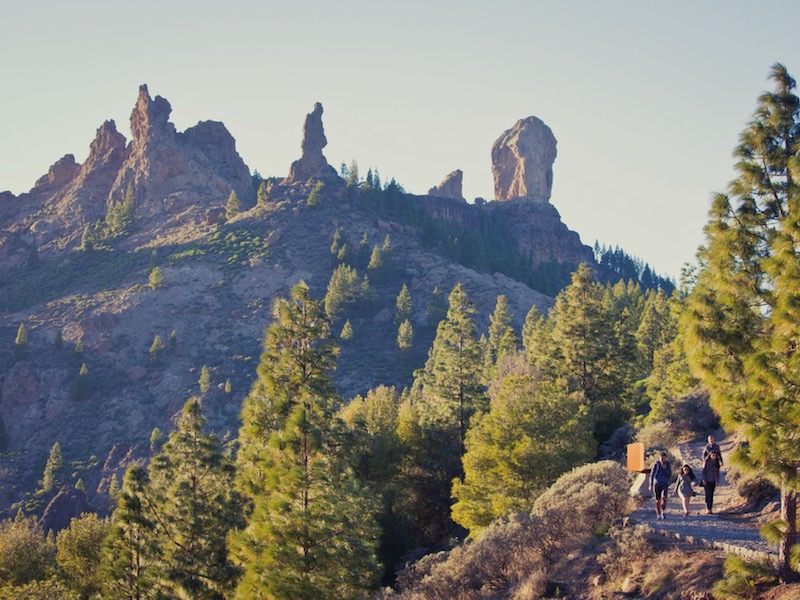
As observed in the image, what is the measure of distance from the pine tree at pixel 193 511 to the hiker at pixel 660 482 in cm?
1452

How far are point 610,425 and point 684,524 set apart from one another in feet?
79.8

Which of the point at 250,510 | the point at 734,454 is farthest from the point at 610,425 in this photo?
the point at 734,454

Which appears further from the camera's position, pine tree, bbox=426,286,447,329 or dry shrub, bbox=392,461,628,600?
pine tree, bbox=426,286,447,329

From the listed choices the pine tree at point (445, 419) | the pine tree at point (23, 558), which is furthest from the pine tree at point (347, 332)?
the pine tree at point (23, 558)

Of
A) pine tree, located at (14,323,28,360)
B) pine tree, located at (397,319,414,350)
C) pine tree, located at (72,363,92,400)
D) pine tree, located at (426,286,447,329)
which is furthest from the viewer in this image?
pine tree, located at (426,286,447,329)

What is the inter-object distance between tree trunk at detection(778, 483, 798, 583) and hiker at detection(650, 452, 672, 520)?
541 centimetres

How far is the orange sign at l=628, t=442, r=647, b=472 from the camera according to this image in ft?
74.1

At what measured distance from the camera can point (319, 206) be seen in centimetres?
14725

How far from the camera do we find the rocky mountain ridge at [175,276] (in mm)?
99500

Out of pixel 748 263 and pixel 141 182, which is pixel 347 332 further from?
pixel 748 263

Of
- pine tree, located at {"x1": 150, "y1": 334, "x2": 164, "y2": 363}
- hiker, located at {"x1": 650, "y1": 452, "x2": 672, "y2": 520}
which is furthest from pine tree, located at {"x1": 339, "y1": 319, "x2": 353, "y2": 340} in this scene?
hiker, located at {"x1": 650, "y1": 452, "x2": 672, "y2": 520}

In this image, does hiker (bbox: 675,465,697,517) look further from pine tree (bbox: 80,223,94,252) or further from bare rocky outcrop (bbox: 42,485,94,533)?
pine tree (bbox: 80,223,94,252)

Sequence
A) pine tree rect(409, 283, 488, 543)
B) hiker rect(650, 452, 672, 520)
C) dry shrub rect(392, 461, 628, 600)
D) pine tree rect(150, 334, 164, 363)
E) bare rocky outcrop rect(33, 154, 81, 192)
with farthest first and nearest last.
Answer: bare rocky outcrop rect(33, 154, 81, 192), pine tree rect(150, 334, 164, 363), pine tree rect(409, 283, 488, 543), hiker rect(650, 452, 672, 520), dry shrub rect(392, 461, 628, 600)

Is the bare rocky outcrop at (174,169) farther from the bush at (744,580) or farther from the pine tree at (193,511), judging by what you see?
the bush at (744,580)
